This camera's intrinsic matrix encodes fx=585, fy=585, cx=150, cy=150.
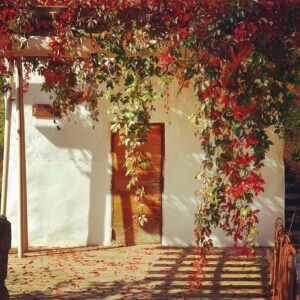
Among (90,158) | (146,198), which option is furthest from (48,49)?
(146,198)

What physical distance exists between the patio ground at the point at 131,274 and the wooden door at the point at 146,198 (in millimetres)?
275

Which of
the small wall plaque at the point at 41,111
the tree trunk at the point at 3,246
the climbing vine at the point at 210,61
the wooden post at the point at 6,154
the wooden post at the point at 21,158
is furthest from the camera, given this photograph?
the small wall plaque at the point at 41,111

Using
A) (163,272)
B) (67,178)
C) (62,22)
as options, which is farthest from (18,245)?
(62,22)

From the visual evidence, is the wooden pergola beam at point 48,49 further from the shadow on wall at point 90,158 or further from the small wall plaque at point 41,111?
the shadow on wall at point 90,158

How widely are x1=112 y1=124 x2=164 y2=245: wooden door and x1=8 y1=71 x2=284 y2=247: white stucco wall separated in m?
0.13

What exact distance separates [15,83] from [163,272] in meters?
3.89

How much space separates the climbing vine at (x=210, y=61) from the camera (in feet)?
17.8

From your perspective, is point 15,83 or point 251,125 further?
point 15,83

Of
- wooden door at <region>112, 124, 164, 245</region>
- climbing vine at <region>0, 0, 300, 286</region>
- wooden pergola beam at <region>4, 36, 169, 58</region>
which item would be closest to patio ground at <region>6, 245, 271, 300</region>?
wooden door at <region>112, 124, 164, 245</region>

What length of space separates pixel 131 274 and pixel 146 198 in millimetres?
2381

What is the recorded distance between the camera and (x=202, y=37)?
547 centimetres

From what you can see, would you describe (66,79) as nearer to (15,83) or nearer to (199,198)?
(15,83)

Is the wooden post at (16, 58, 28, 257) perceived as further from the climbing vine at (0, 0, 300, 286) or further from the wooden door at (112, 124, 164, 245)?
the climbing vine at (0, 0, 300, 286)

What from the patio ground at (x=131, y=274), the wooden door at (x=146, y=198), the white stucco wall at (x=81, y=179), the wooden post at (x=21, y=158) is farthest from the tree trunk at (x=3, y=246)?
the wooden door at (x=146, y=198)
